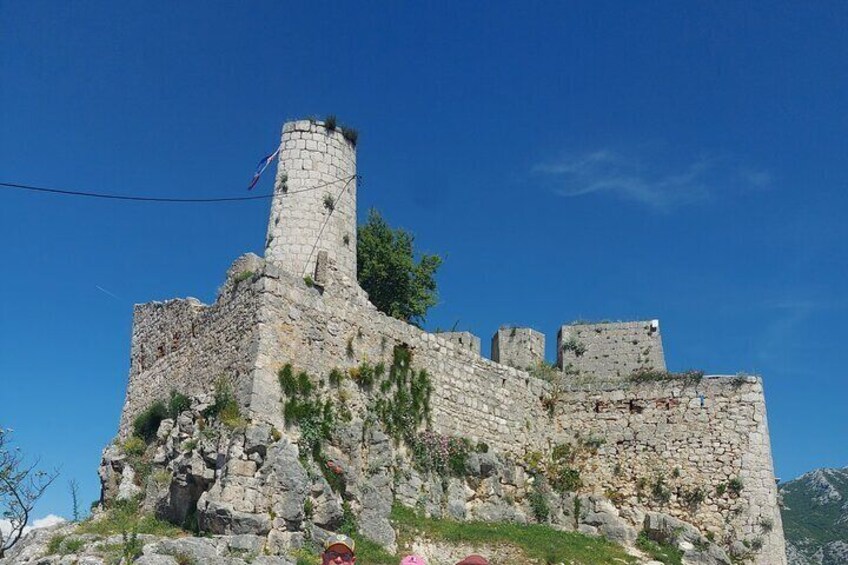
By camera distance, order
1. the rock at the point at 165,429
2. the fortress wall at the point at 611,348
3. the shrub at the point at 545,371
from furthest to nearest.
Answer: the fortress wall at the point at 611,348 < the shrub at the point at 545,371 < the rock at the point at 165,429

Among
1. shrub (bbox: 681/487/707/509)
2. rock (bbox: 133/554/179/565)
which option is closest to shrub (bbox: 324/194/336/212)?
rock (bbox: 133/554/179/565)

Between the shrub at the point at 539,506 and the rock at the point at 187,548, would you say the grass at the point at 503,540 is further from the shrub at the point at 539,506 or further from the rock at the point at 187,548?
the rock at the point at 187,548

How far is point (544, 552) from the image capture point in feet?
80.9

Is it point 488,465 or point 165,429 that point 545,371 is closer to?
point 488,465

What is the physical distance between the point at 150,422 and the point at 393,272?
14.4 metres

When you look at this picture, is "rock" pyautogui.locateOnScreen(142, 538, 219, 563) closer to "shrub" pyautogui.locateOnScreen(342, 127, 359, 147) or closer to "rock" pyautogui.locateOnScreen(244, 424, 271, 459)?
"rock" pyautogui.locateOnScreen(244, 424, 271, 459)

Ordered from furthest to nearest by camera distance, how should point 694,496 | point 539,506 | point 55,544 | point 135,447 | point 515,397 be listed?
1. point 515,397
2. point 694,496
3. point 539,506
4. point 135,447
5. point 55,544

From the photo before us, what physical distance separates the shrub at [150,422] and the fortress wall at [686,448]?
43.5ft

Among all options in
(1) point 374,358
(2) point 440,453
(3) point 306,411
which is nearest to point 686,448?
(2) point 440,453

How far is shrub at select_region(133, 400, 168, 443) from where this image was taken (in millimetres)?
25484

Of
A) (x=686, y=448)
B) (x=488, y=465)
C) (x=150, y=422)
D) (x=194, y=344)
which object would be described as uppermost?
(x=194, y=344)

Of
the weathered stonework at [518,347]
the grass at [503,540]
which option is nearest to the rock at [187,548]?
the grass at [503,540]

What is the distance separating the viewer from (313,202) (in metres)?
28.5

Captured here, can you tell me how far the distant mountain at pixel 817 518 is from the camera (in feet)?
223
